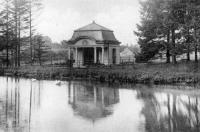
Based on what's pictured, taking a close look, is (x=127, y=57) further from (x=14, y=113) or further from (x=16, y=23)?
(x=14, y=113)

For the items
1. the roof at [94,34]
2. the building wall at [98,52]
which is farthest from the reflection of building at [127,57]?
the roof at [94,34]

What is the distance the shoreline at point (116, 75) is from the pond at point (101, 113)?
7.26 metres

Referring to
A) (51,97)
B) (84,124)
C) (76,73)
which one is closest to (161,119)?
(84,124)

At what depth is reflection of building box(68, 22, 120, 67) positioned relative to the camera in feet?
134

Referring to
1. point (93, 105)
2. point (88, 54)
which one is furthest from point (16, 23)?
point (93, 105)

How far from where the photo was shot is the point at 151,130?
418 inches

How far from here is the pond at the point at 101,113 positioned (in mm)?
11031

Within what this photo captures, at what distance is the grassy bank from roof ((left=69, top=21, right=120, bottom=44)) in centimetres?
576

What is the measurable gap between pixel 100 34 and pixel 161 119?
2997 centimetres

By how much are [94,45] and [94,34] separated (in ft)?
5.97

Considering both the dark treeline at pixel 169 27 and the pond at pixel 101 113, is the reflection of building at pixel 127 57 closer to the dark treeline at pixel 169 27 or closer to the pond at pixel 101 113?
the dark treeline at pixel 169 27

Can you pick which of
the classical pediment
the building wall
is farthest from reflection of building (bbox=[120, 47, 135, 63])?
the classical pediment

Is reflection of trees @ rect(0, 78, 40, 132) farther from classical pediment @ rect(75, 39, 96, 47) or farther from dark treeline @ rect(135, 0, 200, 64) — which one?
classical pediment @ rect(75, 39, 96, 47)

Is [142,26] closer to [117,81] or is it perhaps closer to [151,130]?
[117,81]
